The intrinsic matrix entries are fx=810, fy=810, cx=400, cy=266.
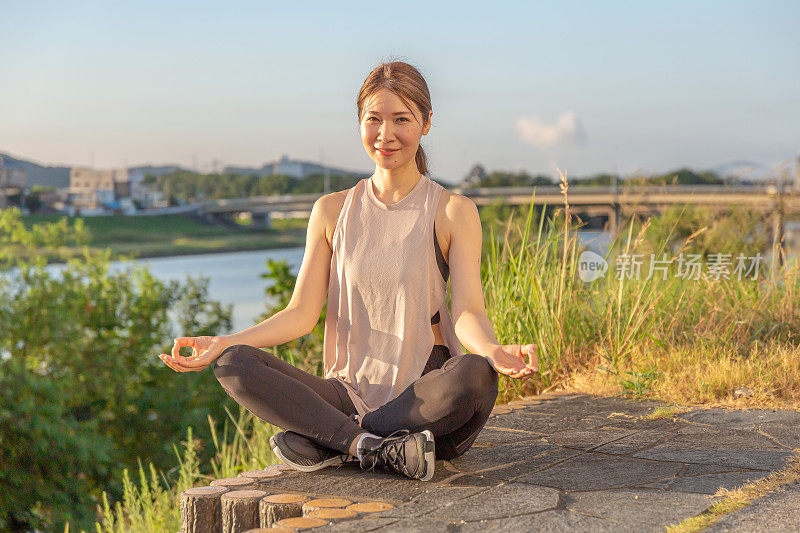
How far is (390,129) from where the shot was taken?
8.30 ft

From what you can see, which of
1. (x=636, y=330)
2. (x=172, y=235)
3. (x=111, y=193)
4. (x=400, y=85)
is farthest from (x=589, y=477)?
(x=111, y=193)

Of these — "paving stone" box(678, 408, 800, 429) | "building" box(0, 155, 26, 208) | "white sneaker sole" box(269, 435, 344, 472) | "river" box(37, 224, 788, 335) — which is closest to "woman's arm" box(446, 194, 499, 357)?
"white sneaker sole" box(269, 435, 344, 472)

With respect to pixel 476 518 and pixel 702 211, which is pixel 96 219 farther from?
pixel 476 518

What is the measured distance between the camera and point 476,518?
203 cm

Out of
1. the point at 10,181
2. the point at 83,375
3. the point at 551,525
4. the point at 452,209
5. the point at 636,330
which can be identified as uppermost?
the point at 10,181

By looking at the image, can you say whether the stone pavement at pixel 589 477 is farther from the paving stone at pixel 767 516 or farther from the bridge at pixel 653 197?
the bridge at pixel 653 197

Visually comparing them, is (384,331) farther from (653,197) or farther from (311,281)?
(653,197)

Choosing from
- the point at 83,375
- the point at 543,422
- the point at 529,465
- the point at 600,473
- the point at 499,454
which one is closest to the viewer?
the point at 600,473

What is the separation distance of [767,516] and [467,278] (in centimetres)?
105

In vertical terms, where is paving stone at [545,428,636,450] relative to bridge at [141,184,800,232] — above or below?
below

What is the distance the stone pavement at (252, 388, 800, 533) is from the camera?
6.64ft

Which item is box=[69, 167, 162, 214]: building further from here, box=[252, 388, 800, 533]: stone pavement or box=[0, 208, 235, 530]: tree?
box=[252, 388, 800, 533]: stone pavement

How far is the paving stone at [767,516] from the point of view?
6.45ft

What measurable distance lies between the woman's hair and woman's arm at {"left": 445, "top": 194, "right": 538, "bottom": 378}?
0.33m
